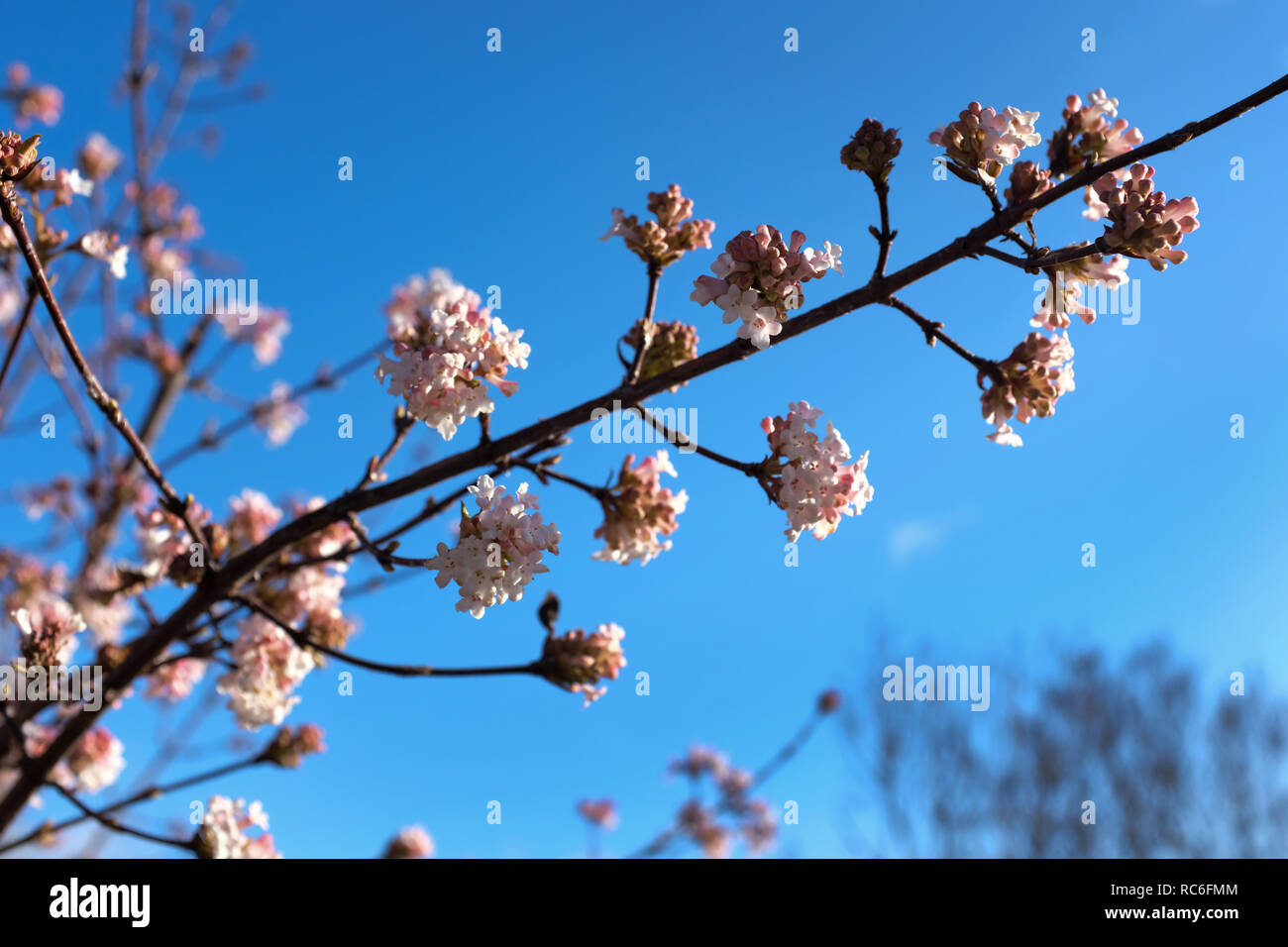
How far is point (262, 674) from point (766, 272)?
7.22ft

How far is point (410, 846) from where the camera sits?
441 cm

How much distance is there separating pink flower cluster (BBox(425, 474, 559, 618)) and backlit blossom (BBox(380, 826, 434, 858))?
2.97 m

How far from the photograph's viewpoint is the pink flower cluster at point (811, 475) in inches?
82.5

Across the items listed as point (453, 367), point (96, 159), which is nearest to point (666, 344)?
point (453, 367)

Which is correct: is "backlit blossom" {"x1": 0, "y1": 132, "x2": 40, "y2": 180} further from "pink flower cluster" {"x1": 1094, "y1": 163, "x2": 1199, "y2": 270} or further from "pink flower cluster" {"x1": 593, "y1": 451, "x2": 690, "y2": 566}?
"pink flower cluster" {"x1": 1094, "y1": 163, "x2": 1199, "y2": 270}

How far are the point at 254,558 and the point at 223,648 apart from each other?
0.78 m

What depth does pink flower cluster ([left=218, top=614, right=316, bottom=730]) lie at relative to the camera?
2918 millimetres

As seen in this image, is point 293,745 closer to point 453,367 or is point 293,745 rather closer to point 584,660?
point 584,660

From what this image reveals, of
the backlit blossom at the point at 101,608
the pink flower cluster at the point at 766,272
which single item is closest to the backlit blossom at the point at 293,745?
the backlit blossom at the point at 101,608

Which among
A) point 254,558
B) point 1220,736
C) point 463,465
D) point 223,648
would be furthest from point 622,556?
point 1220,736

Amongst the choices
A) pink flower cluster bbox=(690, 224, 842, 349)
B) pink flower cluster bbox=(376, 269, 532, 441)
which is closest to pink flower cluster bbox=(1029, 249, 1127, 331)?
pink flower cluster bbox=(690, 224, 842, 349)

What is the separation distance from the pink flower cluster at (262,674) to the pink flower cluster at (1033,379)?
2373 millimetres
